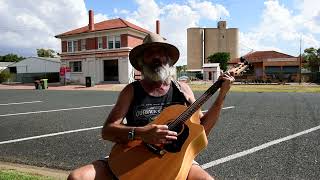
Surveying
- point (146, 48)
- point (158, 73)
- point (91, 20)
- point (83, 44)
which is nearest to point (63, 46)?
point (83, 44)

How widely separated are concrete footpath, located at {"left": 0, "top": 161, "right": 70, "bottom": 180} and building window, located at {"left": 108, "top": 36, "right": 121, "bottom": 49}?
134ft

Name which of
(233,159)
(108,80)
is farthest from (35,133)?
(108,80)

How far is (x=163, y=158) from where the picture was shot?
303cm

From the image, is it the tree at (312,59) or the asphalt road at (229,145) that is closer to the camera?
the asphalt road at (229,145)

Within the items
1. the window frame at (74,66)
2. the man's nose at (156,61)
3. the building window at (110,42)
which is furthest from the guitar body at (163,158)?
the window frame at (74,66)


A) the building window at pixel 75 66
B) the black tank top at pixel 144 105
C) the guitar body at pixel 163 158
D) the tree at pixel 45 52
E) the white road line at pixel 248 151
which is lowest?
the white road line at pixel 248 151

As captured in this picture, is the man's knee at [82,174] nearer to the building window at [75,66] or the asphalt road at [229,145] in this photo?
the asphalt road at [229,145]

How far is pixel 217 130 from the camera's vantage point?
8.88 m

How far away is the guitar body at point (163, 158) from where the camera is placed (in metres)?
2.98

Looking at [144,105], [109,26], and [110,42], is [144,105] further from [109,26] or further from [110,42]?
[109,26]

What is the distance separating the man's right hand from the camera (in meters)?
2.97

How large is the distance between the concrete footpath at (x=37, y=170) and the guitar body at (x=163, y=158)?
8.03 ft

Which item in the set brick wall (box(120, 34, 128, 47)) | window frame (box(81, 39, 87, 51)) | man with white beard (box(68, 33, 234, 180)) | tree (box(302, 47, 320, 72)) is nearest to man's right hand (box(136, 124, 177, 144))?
man with white beard (box(68, 33, 234, 180))

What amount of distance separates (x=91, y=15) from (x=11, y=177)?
4576 cm
